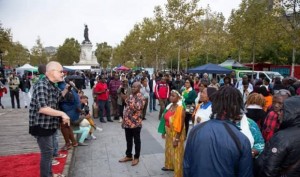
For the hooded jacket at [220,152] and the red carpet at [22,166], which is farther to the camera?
the red carpet at [22,166]

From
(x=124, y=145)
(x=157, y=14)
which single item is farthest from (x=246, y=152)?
(x=157, y=14)

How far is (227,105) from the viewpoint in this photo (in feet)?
7.23

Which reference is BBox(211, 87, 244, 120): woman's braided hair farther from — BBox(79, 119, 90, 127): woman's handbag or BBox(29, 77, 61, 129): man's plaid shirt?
BBox(79, 119, 90, 127): woman's handbag

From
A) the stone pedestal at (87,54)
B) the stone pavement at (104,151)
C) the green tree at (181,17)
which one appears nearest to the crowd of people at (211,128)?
the stone pavement at (104,151)

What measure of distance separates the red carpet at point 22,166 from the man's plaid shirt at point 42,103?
159 centimetres

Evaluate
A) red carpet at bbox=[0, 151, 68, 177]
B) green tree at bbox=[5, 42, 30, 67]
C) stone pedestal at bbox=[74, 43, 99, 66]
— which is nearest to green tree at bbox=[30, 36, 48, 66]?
green tree at bbox=[5, 42, 30, 67]

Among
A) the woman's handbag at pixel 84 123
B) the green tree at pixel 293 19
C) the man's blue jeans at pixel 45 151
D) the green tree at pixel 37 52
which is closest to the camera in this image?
the man's blue jeans at pixel 45 151

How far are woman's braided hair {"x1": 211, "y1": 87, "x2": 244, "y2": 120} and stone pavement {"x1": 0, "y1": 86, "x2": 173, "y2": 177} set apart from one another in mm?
3024

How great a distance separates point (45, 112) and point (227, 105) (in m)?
2.27

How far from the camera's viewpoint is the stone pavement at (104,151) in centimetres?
507

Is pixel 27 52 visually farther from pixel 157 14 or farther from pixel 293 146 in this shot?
pixel 293 146

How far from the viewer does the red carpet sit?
472 cm

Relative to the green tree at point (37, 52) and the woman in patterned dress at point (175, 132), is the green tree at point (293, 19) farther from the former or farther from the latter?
the green tree at point (37, 52)

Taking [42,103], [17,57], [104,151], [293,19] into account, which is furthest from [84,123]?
[17,57]
